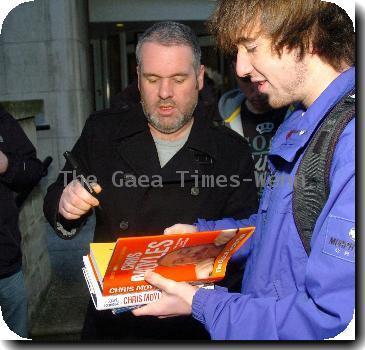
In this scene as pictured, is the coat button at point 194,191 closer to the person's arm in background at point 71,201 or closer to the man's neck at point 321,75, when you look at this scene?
the person's arm in background at point 71,201

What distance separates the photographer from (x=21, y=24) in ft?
19.9

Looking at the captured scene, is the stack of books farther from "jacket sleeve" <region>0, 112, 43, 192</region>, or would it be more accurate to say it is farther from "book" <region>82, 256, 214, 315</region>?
"jacket sleeve" <region>0, 112, 43, 192</region>

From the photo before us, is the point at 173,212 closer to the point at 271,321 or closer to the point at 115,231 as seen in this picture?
the point at 115,231

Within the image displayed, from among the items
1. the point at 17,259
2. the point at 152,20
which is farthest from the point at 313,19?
the point at 152,20

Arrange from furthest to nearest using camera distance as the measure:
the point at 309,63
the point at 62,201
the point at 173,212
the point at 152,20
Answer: the point at 152,20
the point at 173,212
the point at 62,201
the point at 309,63

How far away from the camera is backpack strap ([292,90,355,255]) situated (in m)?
1.18

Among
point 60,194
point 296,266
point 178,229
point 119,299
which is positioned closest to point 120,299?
point 119,299

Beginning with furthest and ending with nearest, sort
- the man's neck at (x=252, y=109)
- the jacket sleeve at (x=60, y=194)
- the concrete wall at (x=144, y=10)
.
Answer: the concrete wall at (x=144, y=10)
the man's neck at (x=252, y=109)
the jacket sleeve at (x=60, y=194)

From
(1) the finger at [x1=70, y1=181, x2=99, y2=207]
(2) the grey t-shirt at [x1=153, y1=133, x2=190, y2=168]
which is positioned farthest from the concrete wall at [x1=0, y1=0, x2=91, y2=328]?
(1) the finger at [x1=70, y1=181, x2=99, y2=207]

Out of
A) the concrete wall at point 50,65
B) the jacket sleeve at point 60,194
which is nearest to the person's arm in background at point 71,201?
the jacket sleeve at point 60,194

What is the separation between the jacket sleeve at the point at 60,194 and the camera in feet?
6.49

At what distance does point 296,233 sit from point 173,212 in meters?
0.96

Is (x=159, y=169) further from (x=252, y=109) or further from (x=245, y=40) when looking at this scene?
(x=252, y=109)

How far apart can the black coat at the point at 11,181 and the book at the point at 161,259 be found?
1060 mm
